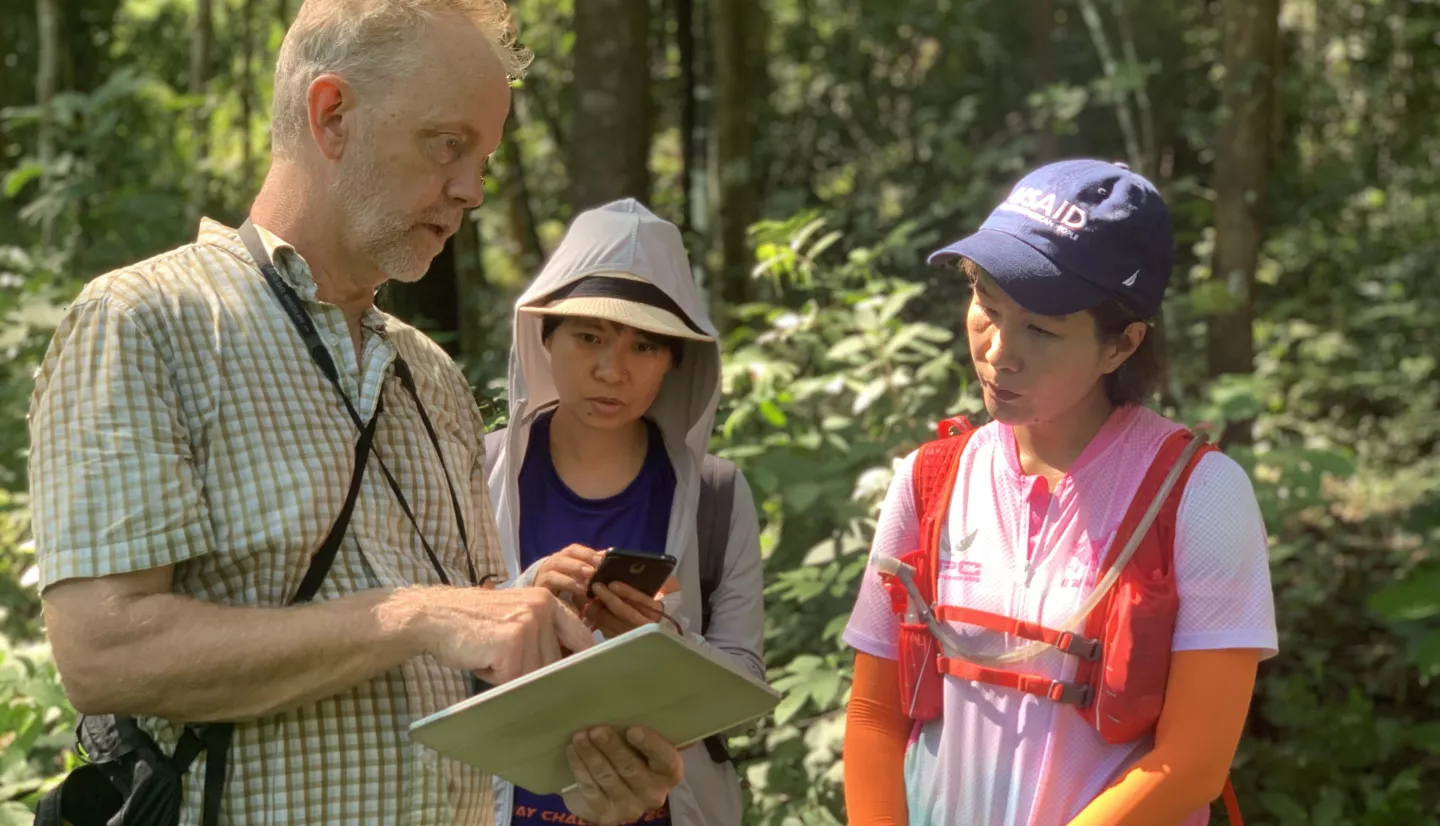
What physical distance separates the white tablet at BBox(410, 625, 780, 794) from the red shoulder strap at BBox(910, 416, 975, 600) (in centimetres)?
50

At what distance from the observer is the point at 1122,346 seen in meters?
2.36

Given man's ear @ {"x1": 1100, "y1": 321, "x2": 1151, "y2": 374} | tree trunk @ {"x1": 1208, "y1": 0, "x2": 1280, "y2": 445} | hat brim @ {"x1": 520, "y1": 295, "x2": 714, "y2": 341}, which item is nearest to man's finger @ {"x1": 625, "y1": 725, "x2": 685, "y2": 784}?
man's ear @ {"x1": 1100, "y1": 321, "x2": 1151, "y2": 374}

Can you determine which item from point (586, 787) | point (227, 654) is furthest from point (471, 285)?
point (227, 654)

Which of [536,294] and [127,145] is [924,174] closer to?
[127,145]

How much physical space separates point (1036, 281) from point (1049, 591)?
50cm

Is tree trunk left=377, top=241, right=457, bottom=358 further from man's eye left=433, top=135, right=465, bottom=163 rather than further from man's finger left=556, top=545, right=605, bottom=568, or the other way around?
man's eye left=433, top=135, right=465, bottom=163

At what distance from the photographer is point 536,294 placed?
3312 mm

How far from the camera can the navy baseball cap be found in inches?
89.1

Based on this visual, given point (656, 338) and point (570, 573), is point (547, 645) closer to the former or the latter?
point (570, 573)

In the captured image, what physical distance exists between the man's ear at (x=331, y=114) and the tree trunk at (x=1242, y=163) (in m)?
6.08

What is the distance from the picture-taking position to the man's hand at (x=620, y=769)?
78.2 inches

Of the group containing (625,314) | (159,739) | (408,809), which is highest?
(625,314)

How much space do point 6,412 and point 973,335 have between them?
4796 mm

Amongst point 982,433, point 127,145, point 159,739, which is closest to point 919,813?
point 982,433
